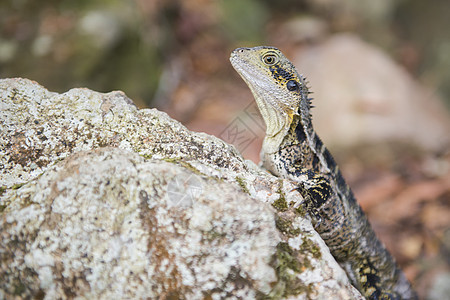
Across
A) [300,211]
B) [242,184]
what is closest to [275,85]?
[242,184]

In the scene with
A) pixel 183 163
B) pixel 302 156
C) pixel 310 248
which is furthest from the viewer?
pixel 302 156

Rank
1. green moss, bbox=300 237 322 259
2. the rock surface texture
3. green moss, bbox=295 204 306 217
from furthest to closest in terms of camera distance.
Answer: green moss, bbox=295 204 306 217, green moss, bbox=300 237 322 259, the rock surface texture

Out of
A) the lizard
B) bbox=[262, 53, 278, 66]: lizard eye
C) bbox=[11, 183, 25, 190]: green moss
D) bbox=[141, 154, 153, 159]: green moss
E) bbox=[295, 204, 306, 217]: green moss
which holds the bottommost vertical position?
bbox=[11, 183, 25, 190]: green moss

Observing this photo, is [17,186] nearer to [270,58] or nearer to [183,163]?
[183,163]

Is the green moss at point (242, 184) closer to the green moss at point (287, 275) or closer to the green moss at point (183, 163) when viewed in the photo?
the green moss at point (183, 163)

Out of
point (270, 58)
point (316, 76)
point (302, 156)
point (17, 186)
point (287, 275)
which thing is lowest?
point (287, 275)

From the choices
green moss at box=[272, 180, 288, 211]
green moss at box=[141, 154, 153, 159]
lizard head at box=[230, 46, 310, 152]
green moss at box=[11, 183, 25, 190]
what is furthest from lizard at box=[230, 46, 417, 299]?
green moss at box=[11, 183, 25, 190]

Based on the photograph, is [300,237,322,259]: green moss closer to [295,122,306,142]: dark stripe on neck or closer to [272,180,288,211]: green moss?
[272,180,288,211]: green moss
